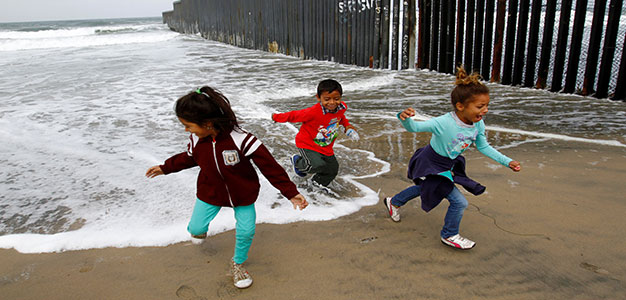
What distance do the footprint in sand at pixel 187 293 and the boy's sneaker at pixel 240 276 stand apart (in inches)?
7.9

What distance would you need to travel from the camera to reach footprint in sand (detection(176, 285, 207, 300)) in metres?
2.29

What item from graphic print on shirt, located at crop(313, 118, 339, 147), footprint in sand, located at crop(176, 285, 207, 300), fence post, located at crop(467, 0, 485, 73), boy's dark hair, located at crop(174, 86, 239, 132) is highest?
fence post, located at crop(467, 0, 485, 73)

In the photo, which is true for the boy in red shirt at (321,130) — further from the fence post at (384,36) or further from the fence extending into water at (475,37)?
the fence post at (384,36)

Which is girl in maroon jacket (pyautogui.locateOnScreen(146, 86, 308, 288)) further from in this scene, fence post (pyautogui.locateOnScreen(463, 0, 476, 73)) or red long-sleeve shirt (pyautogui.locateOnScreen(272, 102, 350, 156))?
fence post (pyautogui.locateOnScreen(463, 0, 476, 73))

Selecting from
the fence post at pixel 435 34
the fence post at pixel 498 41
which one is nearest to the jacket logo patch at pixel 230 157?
the fence post at pixel 498 41

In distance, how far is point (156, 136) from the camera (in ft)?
18.2

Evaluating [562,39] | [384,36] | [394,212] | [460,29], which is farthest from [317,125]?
[384,36]

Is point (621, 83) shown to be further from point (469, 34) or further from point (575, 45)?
point (469, 34)

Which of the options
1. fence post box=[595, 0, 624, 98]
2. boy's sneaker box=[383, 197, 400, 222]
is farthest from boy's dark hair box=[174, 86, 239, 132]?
fence post box=[595, 0, 624, 98]

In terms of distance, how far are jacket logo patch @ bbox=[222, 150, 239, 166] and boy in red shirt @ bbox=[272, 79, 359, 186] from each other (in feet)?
3.52

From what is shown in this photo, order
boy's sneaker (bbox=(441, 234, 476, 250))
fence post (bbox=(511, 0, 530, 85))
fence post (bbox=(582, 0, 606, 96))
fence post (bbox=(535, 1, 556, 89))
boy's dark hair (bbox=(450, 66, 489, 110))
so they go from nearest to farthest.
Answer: boy's dark hair (bbox=(450, 66, 489, 110))
boy's sneaker (bbox=(441, 234, 476, 250))
fence post (bbox=(582, 0, 606, 96))
fence post (bbox=(535, 1, 556, 89))
fence post (bbox=(511, 0, 530, 85))

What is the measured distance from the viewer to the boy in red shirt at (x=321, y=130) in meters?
3.40

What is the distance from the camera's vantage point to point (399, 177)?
3984mm

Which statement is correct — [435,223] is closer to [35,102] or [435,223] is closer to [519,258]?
[519,258]
